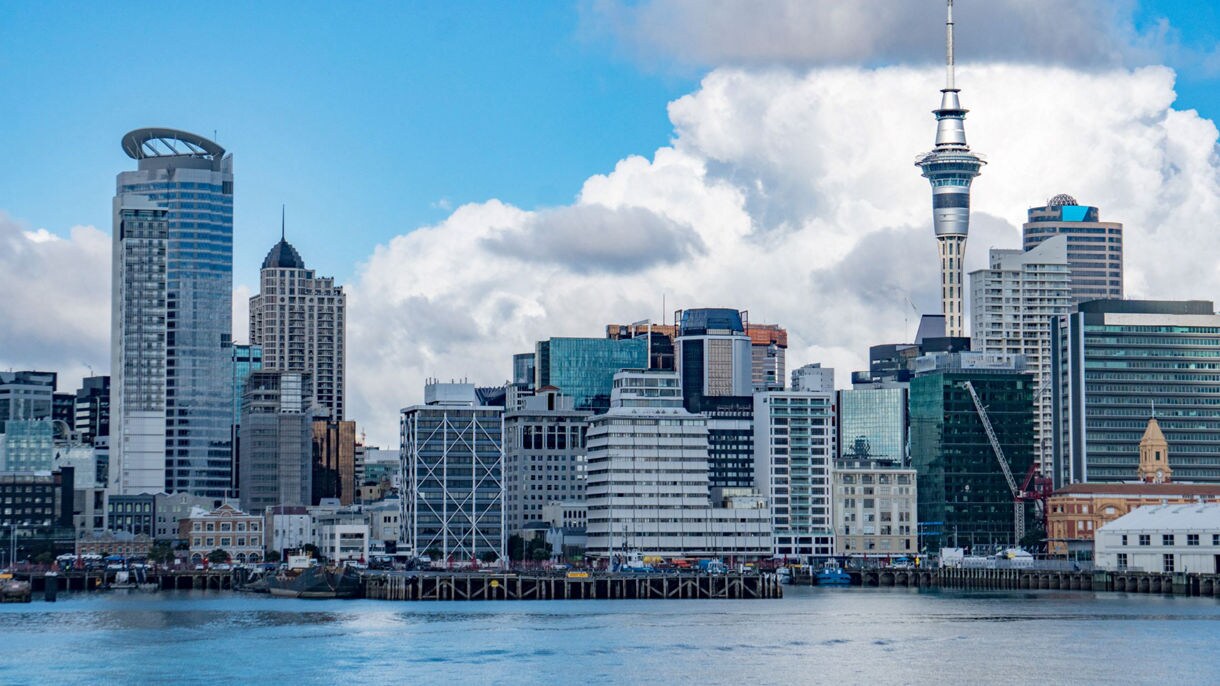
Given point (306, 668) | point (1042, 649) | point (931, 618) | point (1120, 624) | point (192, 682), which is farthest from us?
point (931, 618)

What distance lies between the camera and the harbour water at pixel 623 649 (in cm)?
13788

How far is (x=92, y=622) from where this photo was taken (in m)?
194

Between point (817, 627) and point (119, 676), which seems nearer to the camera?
point (119, 676)

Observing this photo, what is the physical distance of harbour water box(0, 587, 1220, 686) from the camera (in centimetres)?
13788

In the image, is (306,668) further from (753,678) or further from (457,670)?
(753,678)

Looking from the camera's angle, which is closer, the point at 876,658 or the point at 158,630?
the point at 876,658

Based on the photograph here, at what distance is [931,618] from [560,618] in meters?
33.8

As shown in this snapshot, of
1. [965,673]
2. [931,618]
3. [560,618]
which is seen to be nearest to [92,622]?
[560,618]

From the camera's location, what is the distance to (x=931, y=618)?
633 feet

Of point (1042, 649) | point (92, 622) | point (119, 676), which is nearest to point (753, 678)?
point (1042, 649)

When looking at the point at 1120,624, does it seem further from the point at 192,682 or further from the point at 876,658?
Answer: the point at 192,682

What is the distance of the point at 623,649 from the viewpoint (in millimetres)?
155500

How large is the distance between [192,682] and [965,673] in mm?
49800

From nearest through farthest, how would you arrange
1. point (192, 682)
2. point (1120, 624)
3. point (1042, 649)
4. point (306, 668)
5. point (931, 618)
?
1. point (192, 682)
2. point (306, 668)
3. point (1042, 649)
4. point (1120, 624)
5. point (931, 618)
